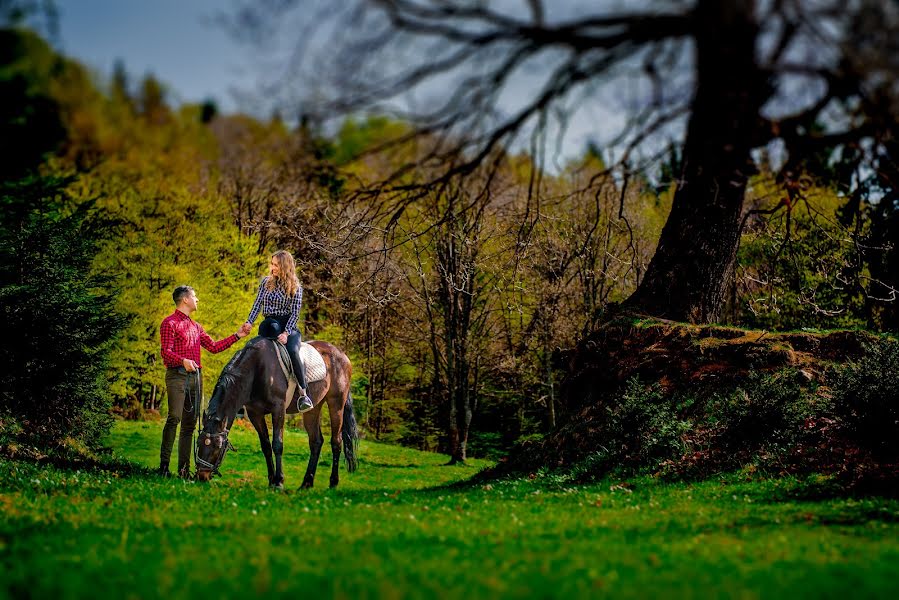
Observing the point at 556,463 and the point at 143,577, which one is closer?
the point at 143,577

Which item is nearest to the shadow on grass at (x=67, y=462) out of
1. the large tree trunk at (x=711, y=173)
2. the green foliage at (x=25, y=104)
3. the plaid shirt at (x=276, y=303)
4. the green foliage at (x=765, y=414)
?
the plaid shirt at (x=276, y=303)

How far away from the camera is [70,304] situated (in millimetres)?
16109

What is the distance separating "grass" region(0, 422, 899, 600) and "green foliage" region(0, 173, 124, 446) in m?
5.01

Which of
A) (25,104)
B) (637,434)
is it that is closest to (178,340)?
(25,104)

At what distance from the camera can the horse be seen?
1142 centimetres

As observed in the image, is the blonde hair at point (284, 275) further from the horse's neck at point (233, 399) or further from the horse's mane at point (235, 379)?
the horse's neck at point (233, 399)

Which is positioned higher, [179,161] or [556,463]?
[179,161]

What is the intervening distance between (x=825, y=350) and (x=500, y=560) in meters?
10.2

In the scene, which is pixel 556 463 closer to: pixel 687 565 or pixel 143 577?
pixel 687 565

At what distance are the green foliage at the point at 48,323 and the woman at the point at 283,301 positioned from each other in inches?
213

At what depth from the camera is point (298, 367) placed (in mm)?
12836

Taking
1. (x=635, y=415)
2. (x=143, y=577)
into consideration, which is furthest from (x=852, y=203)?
(x=143, y=577)

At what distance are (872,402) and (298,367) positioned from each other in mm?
9012

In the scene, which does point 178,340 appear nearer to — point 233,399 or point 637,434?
point 233,399
